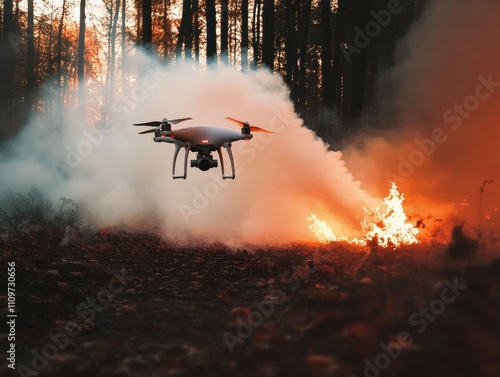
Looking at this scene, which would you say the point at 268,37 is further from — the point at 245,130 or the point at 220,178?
the point at 245,130

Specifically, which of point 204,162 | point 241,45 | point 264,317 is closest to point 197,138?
point 204,162

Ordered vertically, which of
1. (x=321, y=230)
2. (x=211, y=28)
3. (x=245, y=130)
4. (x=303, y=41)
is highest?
(x=303, y=41)

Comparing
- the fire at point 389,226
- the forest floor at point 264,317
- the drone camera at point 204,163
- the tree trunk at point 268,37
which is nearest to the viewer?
the forest floor at point 264,317

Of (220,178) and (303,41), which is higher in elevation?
(303,41)

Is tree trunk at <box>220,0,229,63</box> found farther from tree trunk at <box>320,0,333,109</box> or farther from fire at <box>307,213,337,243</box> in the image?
fire at <box>307,213,337,243</box>

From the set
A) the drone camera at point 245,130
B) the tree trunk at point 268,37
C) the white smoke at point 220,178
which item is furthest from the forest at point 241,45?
the drone camera at point 245,130

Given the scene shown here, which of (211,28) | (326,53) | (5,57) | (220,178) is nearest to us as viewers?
(220,178)

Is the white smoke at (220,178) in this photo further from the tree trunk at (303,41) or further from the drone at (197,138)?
the tree trunk at (303,41)
